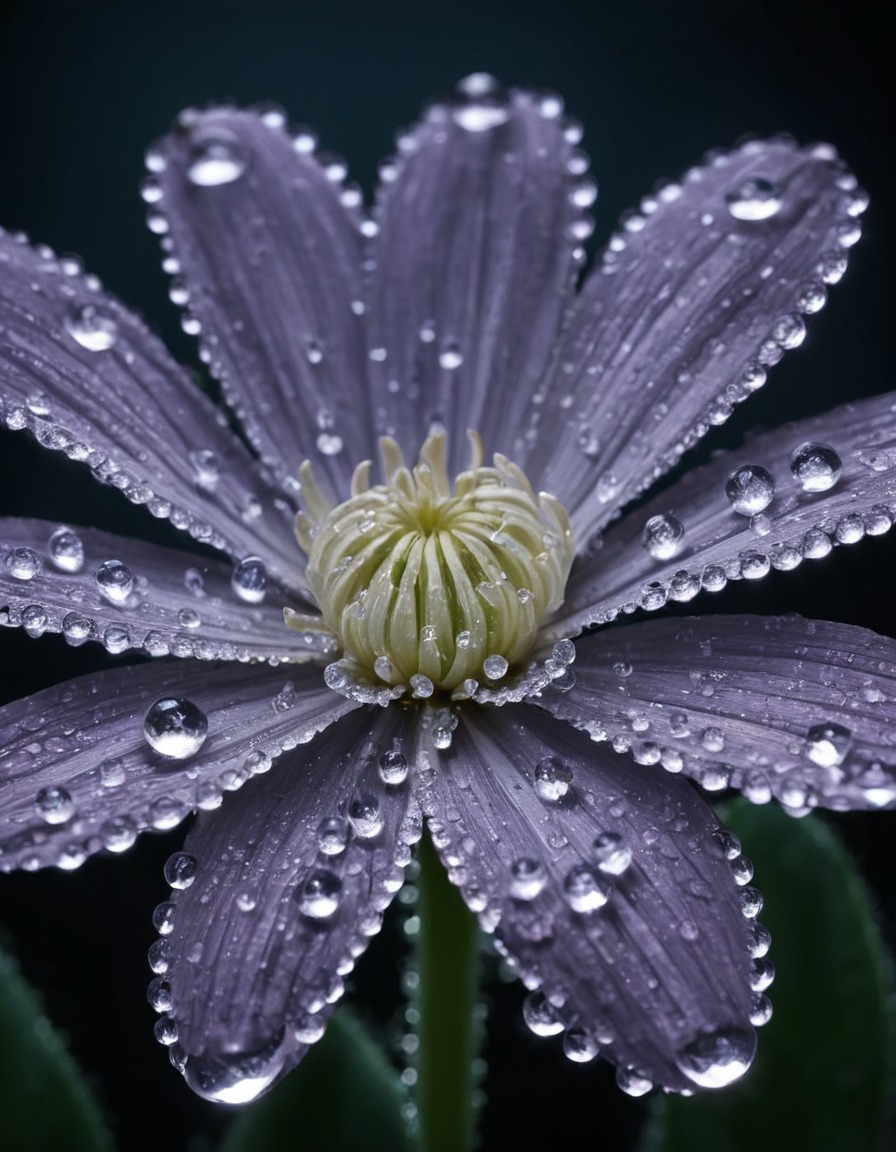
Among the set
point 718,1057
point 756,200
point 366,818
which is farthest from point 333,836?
point 756,200

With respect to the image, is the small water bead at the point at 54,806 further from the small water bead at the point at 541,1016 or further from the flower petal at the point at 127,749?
the small water bead at the point at 541,1016

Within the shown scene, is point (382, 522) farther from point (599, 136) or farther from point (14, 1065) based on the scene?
point (599, 136)

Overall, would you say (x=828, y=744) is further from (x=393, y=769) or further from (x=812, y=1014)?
(x=812, y=1014)

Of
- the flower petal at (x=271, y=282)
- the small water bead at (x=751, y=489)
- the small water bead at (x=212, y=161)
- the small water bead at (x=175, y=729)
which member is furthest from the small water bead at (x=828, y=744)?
the small water bead at (x=212, y=161)

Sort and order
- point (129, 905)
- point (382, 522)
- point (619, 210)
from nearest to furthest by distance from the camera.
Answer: point (382, 522)
point (129, 905)
point (619, 210)

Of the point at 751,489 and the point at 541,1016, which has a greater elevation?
the point at 751,489

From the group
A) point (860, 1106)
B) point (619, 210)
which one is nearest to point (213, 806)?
point (860, 1106)

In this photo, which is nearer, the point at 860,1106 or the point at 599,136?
the point at 860,1106
